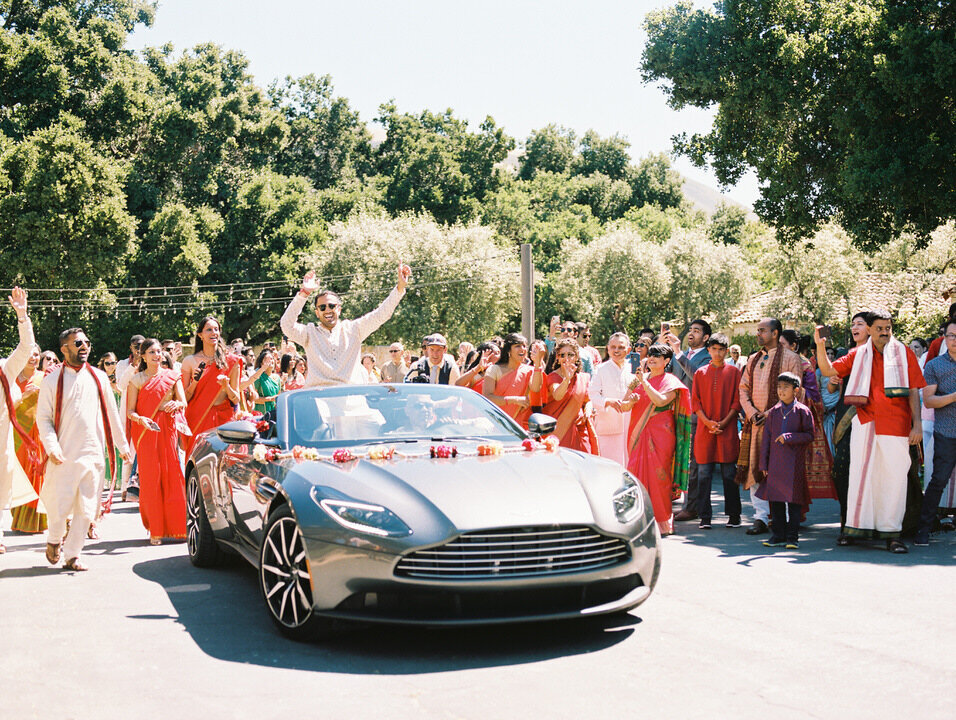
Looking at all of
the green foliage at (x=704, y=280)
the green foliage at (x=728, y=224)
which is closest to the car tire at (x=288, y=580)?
the green foliage at (x=704, y=280)

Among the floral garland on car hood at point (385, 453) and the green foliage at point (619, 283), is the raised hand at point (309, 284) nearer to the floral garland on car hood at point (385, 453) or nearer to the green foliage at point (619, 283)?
the floral garland on car hood at point (385, 453)

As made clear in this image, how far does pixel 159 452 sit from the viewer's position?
32.0 feet

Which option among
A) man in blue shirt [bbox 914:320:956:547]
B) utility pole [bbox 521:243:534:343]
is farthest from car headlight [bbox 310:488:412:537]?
utility pole [bbox 521:243:534:343]

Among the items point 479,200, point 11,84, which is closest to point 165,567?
point 11,84

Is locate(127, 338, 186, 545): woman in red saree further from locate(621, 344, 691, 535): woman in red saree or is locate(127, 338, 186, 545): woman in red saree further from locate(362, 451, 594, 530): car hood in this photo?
locate(362, 451, 594, 530): car hood

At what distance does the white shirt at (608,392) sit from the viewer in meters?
10.9

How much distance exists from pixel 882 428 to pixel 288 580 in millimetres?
5719

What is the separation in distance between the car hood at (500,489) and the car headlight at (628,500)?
0.22 metres

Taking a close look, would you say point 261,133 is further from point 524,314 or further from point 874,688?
point 874,688

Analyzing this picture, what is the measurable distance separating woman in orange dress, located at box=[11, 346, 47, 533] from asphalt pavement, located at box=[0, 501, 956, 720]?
2.55 m

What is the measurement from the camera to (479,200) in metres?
68.4

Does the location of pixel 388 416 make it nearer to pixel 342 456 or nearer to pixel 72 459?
pixel 342 456

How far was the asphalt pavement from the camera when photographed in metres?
4.52

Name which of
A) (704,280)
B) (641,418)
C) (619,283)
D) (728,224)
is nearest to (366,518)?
(641,418)
